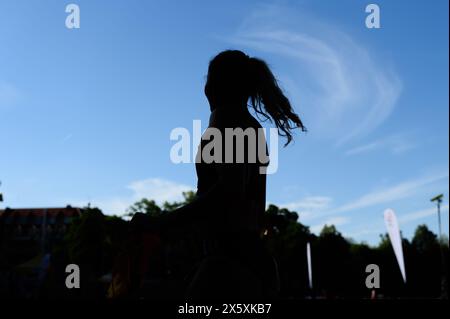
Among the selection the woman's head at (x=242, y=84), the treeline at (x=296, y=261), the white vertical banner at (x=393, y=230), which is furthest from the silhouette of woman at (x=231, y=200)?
the treeline at (x=296, y=261)

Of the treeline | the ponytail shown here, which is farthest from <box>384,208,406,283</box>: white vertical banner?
the treeline

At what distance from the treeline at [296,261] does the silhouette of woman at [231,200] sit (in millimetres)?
50845

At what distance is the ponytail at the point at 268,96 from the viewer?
7.19 feet

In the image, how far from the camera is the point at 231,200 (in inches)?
69.7

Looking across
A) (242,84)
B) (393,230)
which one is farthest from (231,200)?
(393,230)

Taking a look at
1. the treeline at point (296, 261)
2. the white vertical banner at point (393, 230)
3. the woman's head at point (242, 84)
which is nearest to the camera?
the woman's head at point (242, 84)

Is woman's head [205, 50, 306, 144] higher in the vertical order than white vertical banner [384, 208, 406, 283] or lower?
lower

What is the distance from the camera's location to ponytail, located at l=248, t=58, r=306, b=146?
7.19 ft

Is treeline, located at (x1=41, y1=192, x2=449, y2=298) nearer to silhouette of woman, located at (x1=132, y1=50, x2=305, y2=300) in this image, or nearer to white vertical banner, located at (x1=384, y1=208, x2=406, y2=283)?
white vertical banner, located at (x1=384, y1=208, x2=406, y2=283)

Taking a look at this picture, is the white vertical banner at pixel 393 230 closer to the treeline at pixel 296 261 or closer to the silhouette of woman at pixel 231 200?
the silhouette of woman at pixel 231 200

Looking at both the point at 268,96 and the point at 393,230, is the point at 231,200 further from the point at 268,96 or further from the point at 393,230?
the point at 393,230

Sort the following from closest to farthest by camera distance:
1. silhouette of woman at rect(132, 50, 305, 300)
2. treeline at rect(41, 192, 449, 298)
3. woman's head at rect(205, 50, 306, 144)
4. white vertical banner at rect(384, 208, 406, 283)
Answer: silhouette of woman at rect(132, 50, 305, 300) → woman's head at rect(205, 50, 306, 144) → white vertical banner at rect(384, 208, 406, 283) → treeline at rect(41, 192, 449, 298)
